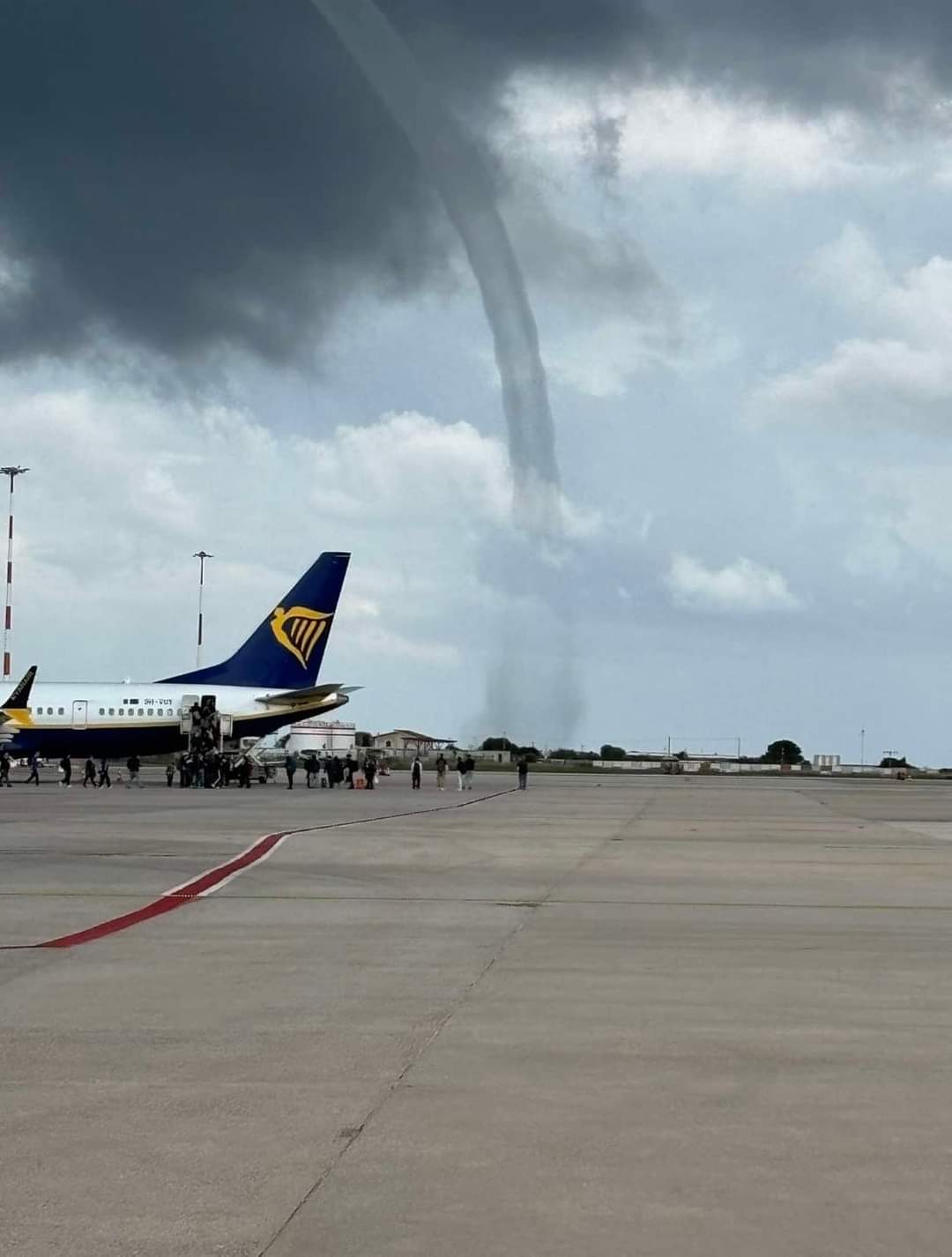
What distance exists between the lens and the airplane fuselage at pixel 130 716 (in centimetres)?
6400

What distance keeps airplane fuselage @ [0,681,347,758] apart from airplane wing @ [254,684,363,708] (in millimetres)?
65

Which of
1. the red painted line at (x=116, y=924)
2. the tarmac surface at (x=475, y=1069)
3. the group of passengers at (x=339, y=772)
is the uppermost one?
the group of passengers at (x=339, y=772)

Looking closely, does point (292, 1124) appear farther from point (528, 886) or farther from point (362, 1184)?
point (528, 886)

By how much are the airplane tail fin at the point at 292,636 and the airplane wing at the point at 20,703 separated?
8.74 meters

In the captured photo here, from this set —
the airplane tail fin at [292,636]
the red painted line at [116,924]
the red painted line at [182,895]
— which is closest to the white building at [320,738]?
the airplane tail fin at [292,636]

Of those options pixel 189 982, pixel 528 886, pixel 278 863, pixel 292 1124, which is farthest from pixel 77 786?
pixel 292 1124

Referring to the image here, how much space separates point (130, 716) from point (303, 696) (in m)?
7.87

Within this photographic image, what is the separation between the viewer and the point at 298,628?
67.1m

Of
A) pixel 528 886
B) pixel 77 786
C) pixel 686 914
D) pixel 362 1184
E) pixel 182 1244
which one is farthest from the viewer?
pixel 77 786

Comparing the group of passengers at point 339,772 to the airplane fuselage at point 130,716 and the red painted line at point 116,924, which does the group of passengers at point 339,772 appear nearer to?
the airplane fuselage at point 130,716

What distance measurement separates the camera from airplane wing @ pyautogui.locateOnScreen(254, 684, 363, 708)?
63.3m

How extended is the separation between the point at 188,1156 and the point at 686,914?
10.8 meters

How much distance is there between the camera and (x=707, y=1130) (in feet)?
22.9

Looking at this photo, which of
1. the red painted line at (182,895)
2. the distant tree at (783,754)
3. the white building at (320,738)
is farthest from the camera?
the distant tree at (783,754)
